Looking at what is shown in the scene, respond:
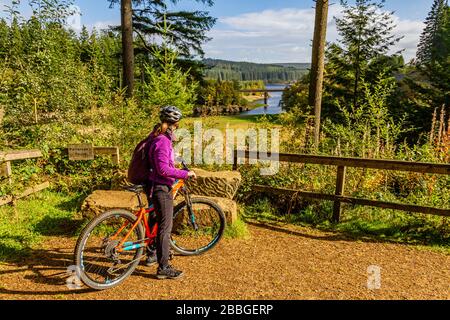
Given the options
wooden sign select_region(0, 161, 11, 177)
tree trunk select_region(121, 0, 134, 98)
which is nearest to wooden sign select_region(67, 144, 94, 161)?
wooden sign select_region(0, 161, 11, 177)

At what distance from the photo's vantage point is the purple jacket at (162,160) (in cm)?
402

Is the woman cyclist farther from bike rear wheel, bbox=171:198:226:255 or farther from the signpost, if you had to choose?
the signpost

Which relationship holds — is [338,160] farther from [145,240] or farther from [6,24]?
[6,24]

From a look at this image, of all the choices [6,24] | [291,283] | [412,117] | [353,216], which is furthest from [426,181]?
[412,117]

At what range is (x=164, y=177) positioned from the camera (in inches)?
163

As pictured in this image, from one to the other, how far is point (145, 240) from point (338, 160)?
3.77m

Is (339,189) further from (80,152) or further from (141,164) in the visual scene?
(80,152)

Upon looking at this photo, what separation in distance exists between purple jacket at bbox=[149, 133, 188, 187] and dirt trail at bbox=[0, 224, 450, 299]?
4.41 feet

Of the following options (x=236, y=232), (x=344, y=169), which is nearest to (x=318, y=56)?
(x=344, y=169)

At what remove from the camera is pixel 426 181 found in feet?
21.1

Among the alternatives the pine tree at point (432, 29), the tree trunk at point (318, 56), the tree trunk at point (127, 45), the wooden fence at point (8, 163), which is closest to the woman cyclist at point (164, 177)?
the wooden fence at point (8, 163)

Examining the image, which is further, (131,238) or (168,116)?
(131,238)

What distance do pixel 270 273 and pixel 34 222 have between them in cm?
439
